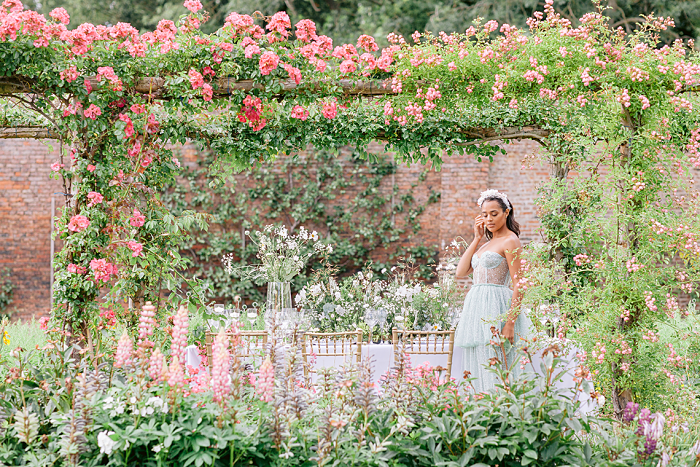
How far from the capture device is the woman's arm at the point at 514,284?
3.13 metres

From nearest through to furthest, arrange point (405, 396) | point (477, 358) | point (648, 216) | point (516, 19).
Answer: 1. point (405, 396)
2. point (648, 216)
3. point (477, 358)
4. point (516, 19)

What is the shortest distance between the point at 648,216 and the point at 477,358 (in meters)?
1.20

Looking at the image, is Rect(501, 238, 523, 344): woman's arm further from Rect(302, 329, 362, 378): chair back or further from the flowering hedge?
Rect(302, 329, 362, 378): chair back

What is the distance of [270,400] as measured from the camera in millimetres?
1950

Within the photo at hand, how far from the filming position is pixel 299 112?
3.88m

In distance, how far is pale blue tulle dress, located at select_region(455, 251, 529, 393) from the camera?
130 inches

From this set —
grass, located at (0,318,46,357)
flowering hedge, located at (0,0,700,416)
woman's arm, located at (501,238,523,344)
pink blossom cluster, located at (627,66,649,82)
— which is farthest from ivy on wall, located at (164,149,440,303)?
pink blossom cluster, located at (627,66,649,82)

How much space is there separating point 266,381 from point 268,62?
7.47 ft

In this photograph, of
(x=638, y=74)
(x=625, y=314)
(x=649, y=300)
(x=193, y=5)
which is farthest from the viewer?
(x=193, y=5)

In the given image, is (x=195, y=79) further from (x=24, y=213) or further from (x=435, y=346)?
(x=24, y=213)

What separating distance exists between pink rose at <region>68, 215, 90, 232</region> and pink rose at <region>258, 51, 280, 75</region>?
4.70 feet

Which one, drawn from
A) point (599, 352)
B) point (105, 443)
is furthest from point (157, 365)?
point (599, 352)

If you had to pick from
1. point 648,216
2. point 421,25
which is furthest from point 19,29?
point 421,25

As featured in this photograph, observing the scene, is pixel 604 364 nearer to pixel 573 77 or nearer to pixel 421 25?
pixel 573 77
